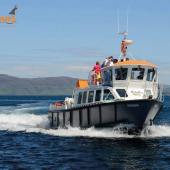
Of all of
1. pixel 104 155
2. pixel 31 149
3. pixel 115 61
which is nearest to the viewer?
pixel 104 155

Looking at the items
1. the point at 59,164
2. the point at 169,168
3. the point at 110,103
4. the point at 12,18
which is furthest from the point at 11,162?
the point at 12,18

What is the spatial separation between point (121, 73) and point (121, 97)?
6.56 ft

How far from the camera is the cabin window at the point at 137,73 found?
116 feet

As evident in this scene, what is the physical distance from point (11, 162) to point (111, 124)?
36.3 ft

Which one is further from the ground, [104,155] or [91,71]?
[91,71]

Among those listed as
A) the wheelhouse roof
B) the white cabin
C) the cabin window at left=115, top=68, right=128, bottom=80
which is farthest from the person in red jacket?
the wheelhouse roof

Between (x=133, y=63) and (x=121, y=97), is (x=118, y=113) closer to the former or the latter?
(x=121, y=97)

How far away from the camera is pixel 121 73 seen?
3528cm

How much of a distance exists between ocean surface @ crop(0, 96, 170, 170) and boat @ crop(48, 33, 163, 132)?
946 millimetres

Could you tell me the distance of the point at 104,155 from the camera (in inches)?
1054

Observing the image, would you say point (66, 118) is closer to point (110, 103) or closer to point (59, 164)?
point (110, 103)

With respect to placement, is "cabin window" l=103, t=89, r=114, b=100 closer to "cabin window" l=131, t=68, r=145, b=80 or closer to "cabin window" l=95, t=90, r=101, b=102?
"cabin window" l=95, t=90, r=101, b=102

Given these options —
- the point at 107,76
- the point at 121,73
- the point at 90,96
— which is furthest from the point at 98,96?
the point at 121,73

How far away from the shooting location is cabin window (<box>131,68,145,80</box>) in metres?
35.2
